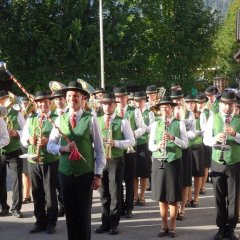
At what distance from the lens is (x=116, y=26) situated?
A: 89.4ft

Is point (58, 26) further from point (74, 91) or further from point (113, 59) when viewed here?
point (74, 91)

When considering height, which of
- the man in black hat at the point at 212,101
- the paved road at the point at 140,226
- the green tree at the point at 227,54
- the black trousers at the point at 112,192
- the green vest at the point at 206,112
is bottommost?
the paved road at the point at 140,226

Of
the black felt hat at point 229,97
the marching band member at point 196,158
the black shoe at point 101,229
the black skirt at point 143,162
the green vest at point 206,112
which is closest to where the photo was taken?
the black felt hat at point 229,97

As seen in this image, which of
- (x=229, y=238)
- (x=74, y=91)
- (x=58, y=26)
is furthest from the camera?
(x=58, y=26)

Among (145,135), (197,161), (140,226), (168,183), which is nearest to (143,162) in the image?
(145,135)

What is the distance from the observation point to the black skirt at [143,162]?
9516 mm

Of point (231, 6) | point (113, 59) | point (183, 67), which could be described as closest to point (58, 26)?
point (113, 59)

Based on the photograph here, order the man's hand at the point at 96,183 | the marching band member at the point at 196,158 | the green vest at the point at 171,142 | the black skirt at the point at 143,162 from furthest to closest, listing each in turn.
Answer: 1. the black skirt at the point at 143,162
2. the marching band member at the point at 196,158
3. the green vest at the point at 171,142
4. the man's hand at the point at 96,183

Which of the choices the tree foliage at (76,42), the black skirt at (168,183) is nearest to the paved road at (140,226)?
the black skirt at (168,183)

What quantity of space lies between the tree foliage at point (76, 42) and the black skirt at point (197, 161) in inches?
690

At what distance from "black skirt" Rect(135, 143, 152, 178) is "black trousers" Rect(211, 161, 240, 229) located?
8.88 ft

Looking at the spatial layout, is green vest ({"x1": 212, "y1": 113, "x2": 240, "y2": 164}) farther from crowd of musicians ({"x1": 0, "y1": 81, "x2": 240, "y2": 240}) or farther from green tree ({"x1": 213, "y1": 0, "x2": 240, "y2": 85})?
green tree ({"x1": 213, "y1": 0, "x2": 240, "y2": 85})

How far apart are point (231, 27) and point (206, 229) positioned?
38.5 m

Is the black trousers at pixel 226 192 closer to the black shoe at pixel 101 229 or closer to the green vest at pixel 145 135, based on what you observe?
the black shoe at pixel 101 229
